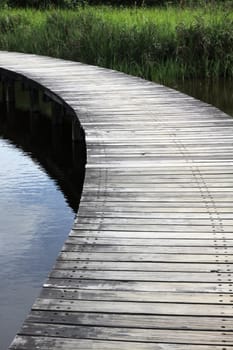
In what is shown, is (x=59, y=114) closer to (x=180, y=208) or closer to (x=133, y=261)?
(x=180, y=208)

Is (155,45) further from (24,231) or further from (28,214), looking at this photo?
(24,231)

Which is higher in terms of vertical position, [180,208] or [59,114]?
[180,208]

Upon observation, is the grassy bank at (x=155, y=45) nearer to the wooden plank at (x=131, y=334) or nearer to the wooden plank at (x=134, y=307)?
the wooden plank at (x=134, y=307)

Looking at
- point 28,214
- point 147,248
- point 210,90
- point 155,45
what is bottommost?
point 210,90

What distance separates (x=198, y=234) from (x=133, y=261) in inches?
20.1

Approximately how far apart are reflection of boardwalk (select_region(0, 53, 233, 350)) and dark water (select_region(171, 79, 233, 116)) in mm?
4731

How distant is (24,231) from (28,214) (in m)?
0.50

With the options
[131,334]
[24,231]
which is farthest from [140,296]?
[24,231]

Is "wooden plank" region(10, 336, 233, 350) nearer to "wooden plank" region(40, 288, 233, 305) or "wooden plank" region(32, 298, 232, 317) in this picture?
"wooden plank" region(32, 298, 232, 317)

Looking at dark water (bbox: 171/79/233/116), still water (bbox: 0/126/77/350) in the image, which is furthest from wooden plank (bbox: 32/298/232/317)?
dark water (bbox: 171/79/233/116)

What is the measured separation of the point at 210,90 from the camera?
1196 centimetres

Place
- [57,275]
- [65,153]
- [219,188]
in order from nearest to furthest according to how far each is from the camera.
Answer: [57,275]
[219,188]
[65,153]

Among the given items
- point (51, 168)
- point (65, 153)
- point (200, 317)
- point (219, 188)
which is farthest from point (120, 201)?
point (65, 153)

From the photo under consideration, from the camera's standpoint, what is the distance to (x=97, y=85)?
928 centimetres
